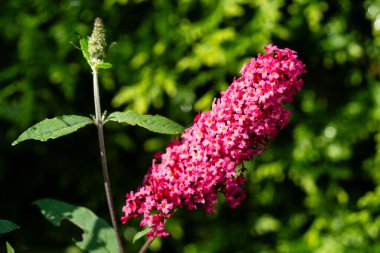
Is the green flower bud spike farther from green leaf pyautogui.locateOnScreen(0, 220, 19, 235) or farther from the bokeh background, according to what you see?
the bokeh background

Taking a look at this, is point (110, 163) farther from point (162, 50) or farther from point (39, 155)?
point (162, 50)

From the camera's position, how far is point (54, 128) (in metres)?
1.42

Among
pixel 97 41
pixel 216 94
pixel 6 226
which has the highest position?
pixel 216 94

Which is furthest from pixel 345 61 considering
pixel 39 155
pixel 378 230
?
pixel 39 155

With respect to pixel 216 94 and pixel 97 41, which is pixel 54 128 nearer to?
pixel 97 41

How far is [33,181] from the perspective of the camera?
3580 mm

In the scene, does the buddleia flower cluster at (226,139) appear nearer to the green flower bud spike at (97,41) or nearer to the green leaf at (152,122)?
the green leaf at (152,122)

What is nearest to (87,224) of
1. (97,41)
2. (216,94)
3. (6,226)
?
(6,226)

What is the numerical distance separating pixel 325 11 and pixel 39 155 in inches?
69.6

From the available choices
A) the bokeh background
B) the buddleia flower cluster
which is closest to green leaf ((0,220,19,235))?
the buddleia flower cluster

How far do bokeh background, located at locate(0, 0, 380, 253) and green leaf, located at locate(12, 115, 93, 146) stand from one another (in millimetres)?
1625

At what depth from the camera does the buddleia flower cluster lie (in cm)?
140

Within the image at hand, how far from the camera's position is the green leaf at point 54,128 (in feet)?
4.51

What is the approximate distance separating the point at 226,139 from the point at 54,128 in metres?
0.40
